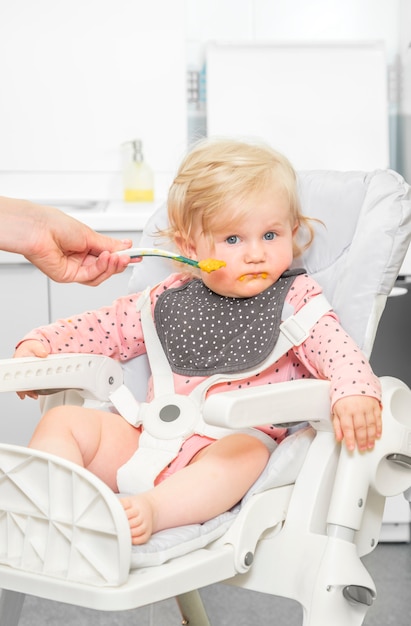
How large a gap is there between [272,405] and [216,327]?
0.34 metres

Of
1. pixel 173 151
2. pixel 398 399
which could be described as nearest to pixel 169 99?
pixel 173 151

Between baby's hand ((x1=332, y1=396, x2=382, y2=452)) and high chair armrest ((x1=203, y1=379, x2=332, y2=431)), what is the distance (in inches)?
1.0

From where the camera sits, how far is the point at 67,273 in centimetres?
127

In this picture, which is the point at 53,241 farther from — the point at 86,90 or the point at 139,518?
the point at 86,90

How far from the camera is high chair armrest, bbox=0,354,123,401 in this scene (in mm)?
1163

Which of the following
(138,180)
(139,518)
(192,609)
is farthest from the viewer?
(138,180)

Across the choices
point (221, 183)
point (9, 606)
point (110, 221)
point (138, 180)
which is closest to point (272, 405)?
point (221, 183)

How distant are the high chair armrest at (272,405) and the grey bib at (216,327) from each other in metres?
0.19

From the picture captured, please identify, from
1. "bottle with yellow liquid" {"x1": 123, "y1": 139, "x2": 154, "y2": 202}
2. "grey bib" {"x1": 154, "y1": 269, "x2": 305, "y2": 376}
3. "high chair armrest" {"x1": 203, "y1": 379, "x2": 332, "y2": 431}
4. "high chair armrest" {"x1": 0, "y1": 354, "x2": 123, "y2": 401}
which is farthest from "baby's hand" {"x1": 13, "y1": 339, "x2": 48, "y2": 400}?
"bottle with yellow liquid" {"x1": 123, "y1": 139, "x2": 154, "y2": 202}

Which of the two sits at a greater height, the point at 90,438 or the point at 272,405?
the point at 272,405

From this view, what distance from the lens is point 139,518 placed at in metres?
0.98

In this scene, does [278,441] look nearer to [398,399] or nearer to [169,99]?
[398,399]

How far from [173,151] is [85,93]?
0.89ft

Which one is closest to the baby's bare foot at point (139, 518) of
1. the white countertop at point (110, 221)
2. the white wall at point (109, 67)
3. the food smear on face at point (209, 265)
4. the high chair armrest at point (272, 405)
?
the high chair armrest at point (272, 405)
